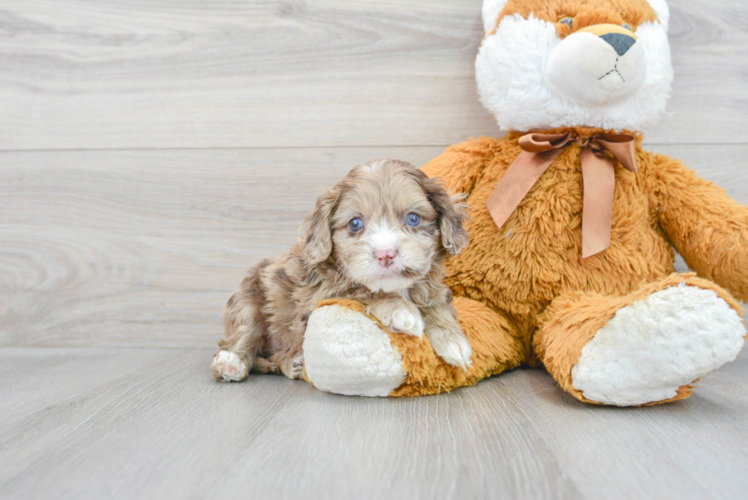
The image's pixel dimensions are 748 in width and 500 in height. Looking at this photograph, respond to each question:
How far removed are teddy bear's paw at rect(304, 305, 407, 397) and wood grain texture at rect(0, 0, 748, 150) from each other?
0.82m

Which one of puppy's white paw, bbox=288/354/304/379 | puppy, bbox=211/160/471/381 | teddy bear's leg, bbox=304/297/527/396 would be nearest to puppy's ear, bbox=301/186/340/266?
puppy, bbox=211/160/471/381

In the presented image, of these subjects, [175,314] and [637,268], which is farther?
[175,314]

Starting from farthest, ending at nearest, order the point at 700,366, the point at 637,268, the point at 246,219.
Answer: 1. the point at 246,219
2. the point at 637,268
3. the point at 700,366

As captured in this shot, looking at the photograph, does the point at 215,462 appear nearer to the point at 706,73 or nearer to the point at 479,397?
the point at 479,397

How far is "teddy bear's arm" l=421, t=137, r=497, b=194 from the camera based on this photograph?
1512 millimetres

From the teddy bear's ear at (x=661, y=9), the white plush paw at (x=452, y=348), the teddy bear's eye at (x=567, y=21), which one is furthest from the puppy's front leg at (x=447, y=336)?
the teddy bear's ear at (x=661, y=9)

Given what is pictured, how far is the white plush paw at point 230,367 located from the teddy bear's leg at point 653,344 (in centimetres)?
82

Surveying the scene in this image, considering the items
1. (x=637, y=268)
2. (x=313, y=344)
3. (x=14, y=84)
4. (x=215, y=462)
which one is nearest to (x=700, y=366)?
(x=637, y=268)

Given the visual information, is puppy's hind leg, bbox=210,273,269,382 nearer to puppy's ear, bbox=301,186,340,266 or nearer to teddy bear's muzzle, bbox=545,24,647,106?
puppy's ear, bbox=301,186,340,266

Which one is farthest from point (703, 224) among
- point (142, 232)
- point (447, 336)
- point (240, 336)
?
point (142, 232)

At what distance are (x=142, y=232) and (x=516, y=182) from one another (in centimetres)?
130

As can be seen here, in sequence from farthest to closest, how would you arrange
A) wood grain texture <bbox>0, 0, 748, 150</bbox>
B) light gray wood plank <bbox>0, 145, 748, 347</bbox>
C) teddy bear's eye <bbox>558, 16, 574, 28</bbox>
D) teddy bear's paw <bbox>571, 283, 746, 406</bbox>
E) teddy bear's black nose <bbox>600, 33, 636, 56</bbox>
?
light gray wood plank <bbox>0, 145, 748, 347</bbox> → wood grain texture <bbox>0, 0, 748, 150</bbox> → teddy bear's eye <bbox>558, 16, 574, 28</bbox> → teddy bear's black nose <bbox>600, 33, 636, 56</bbox> → teddy bear's paw <bbox>571, 283, 746, 406</bbox>

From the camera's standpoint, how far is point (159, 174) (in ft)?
6.19

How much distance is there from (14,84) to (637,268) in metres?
2.14
